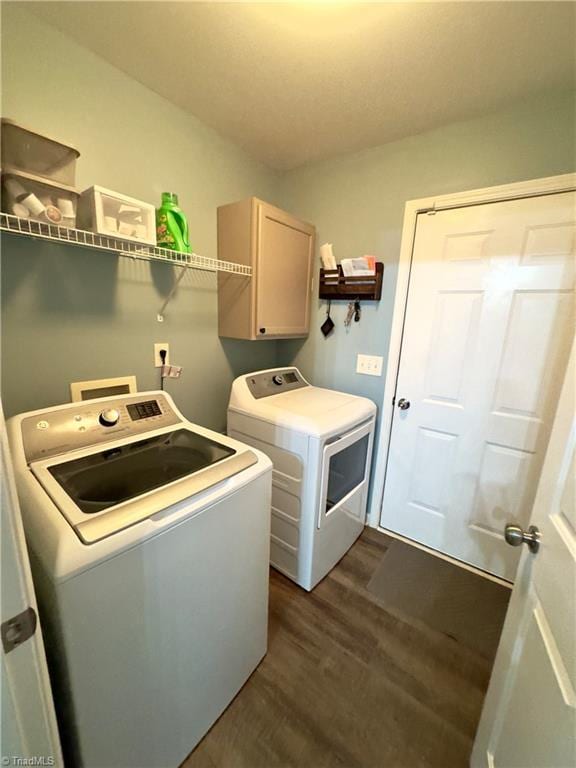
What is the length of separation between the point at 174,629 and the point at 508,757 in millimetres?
937

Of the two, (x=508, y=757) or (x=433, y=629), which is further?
(x=433, y=629)

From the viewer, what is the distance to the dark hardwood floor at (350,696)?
42.6 inches

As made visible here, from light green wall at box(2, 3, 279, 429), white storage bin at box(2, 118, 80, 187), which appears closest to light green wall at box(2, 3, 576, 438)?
light green wall at box(2, 3, 279, 429)

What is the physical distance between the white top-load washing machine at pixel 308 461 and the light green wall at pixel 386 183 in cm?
38

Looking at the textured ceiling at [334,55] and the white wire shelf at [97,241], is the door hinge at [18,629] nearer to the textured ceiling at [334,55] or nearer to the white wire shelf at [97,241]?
the white wire shelf at [97,241]

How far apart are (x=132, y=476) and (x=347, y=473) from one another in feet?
4.06

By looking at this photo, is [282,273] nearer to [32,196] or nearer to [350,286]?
[350,286]

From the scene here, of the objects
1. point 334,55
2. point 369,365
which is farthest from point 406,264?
point 334,55

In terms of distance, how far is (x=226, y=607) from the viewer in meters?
1.06

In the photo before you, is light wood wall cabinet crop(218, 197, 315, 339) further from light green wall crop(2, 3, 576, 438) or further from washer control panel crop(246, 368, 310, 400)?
washer control panel crop(246, 368, 310, 400)

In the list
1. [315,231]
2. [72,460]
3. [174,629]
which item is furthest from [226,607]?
[315,231]

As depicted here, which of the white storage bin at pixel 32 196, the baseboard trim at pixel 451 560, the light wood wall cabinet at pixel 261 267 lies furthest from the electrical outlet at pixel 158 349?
the baseboard trim at pixel 451 560

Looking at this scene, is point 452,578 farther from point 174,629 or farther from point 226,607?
point 174,629

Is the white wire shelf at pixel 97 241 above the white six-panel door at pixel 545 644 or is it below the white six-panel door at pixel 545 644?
above
